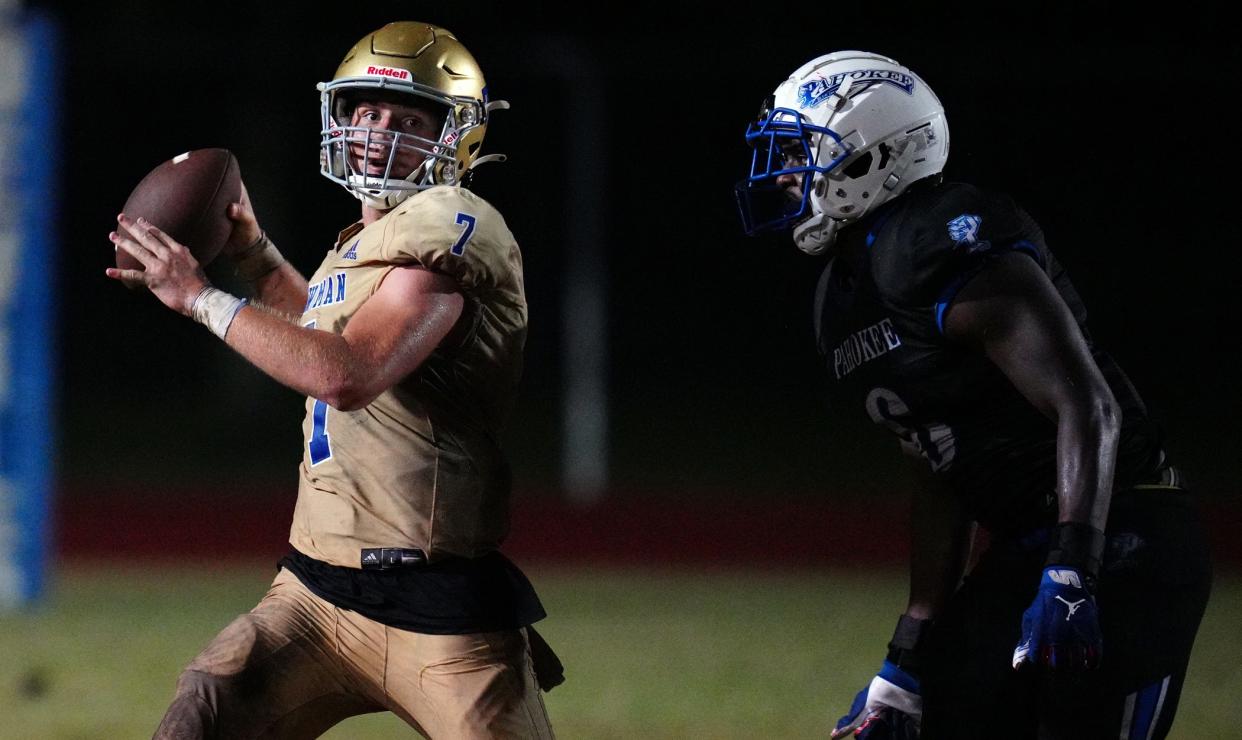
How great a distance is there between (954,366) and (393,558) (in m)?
1.13

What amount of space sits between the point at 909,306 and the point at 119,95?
2210cm

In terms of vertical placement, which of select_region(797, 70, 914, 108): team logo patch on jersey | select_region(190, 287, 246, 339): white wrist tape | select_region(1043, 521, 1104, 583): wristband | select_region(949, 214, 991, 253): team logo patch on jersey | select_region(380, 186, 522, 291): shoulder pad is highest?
select_region(797, 70, 914, 108): team logo patch on jersey

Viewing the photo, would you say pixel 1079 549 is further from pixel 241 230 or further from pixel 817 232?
pixel 241 230

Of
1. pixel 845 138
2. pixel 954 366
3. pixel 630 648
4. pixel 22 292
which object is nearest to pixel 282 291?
pixel 845 138

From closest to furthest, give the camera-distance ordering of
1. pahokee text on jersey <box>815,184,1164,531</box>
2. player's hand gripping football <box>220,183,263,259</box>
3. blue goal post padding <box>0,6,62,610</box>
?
1. pahokee text on jersey <box>815,184,1164,531</box>
2. player's hand gripping football <box>220,183,263,259</box>
3. blue goal post padding <box>0,6,62,610</box>

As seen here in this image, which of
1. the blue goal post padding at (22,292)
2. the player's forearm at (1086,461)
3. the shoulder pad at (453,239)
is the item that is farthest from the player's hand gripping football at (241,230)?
the blue goal post padding at (22,292)

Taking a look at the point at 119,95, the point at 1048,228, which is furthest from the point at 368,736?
the point at 119,95

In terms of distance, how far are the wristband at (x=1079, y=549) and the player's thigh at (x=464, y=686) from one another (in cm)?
102

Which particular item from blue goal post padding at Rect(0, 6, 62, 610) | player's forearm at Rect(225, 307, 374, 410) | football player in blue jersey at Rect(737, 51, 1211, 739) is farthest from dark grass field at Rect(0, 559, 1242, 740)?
player's forearm at Rect(225, 307, 374, 410)

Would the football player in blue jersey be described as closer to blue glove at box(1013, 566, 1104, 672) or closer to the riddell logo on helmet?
blue glove at box(1013, 566, 1104, 672)

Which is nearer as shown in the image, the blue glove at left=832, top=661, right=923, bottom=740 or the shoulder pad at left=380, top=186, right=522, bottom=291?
the shoulder pad at left=380, top=186, right=522, bottom=291

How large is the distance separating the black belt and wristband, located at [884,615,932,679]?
38.5 inches

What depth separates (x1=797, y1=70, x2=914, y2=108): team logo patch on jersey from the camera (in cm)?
342

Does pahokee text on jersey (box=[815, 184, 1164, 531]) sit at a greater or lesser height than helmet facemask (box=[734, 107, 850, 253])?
lesser
